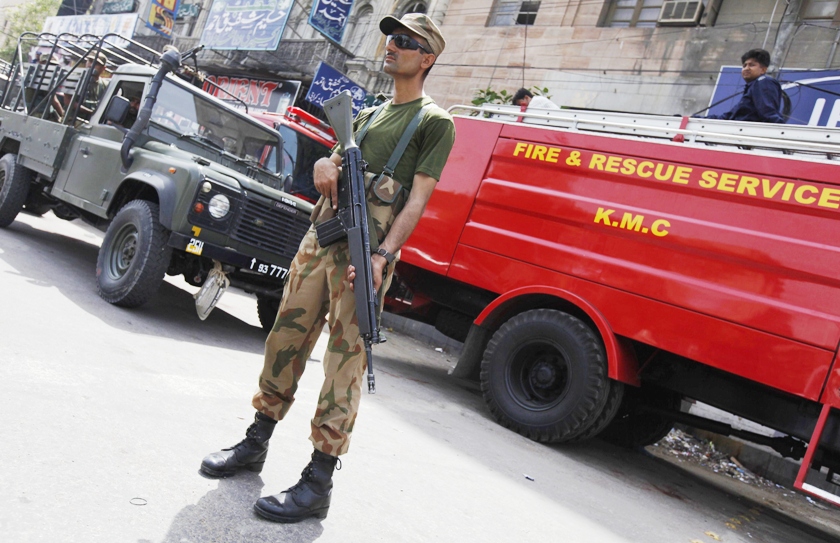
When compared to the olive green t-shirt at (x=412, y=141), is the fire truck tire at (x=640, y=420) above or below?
below

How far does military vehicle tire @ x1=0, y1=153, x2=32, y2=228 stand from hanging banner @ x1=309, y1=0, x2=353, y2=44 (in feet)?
36.4

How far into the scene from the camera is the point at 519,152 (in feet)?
20.1

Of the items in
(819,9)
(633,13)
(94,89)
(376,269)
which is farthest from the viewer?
(633,13)

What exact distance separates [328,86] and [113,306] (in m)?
12.6

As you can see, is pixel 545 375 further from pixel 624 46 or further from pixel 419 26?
pixel 624 46

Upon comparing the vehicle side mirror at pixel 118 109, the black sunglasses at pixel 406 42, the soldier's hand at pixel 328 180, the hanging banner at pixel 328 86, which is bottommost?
the soldier's hand at pixel 328 180

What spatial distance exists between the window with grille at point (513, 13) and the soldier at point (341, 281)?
41.0ft

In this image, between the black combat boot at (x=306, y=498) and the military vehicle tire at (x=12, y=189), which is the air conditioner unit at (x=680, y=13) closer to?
the military vehicle tire at (x=12, y=189)

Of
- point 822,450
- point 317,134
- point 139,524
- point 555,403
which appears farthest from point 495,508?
point 317,134

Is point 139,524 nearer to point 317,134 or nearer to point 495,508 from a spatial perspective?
A: point 495,508

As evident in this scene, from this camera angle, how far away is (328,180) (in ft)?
8.80

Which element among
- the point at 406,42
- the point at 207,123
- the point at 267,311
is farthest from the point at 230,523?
the point at 207,123

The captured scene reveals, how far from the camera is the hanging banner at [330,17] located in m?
17.5

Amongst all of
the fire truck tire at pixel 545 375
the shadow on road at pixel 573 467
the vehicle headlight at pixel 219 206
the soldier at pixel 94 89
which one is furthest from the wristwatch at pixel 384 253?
the soldier at pixel 94 89
